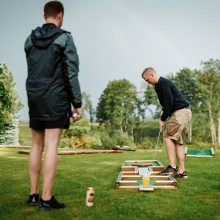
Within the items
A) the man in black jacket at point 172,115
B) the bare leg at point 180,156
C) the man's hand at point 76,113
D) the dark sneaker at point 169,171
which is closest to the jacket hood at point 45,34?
the man's hand at point 76,113

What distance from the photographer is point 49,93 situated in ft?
10.4

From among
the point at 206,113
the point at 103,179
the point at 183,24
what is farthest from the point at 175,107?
the point at 183,24

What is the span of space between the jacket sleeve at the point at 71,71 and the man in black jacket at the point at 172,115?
2.48 metres

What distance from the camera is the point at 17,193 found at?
394cm

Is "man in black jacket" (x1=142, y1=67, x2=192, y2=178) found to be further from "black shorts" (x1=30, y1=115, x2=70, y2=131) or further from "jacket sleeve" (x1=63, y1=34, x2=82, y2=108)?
"black shorts" (x1=30, y1=115, x2=70, y2=131)

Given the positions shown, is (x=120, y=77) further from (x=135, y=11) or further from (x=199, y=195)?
(x=199, y=195)

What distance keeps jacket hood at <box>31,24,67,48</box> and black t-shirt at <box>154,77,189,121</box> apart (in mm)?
2663

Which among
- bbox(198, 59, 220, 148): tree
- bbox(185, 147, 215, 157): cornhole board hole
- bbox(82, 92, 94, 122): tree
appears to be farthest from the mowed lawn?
bbox(82, 92, 94, 122): tree

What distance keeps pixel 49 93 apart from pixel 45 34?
2.03 ft

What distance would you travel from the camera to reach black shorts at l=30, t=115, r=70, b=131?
3156 mm

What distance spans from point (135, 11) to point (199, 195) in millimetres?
49996

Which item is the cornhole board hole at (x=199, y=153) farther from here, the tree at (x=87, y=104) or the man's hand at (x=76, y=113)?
the tree at (x=87, y=104)

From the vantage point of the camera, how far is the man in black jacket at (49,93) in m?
3.15

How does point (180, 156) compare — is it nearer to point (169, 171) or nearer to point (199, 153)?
point (169, 171)
